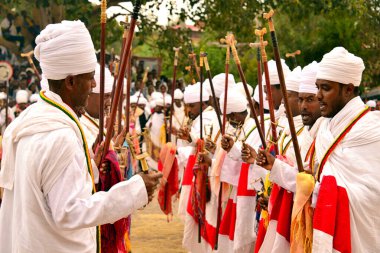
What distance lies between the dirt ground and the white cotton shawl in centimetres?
653

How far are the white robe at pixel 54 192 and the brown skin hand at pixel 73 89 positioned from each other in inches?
5.5

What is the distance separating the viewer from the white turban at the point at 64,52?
4.31 meters

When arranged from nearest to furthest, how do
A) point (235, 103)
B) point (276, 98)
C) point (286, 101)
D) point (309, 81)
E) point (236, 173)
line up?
point (286, 101), point (309, 81), point (276, 98), point (236, 173), point (235, 103)

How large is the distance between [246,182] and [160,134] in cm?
1175

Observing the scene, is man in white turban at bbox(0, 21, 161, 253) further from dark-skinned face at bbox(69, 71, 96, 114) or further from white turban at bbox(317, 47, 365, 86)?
white turban at bbox(317, 47, 365, 86)

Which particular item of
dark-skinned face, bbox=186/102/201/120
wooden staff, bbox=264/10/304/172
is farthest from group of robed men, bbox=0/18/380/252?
dark-skinned face, bbox=186/102/201/120

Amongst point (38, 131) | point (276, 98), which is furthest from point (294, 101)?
point (38, 131)

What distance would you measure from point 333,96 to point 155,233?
6.93 metres

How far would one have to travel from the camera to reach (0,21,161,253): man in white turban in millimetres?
4008

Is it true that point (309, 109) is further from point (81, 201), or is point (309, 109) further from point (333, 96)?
point (81, 201)

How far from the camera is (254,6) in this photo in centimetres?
1783

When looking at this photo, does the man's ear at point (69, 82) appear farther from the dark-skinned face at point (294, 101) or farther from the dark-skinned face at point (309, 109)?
the dark-skinned face at point (294, 101)

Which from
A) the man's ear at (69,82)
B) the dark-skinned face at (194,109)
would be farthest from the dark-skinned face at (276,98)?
the man's ear at (69,82)

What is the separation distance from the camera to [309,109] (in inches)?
245
